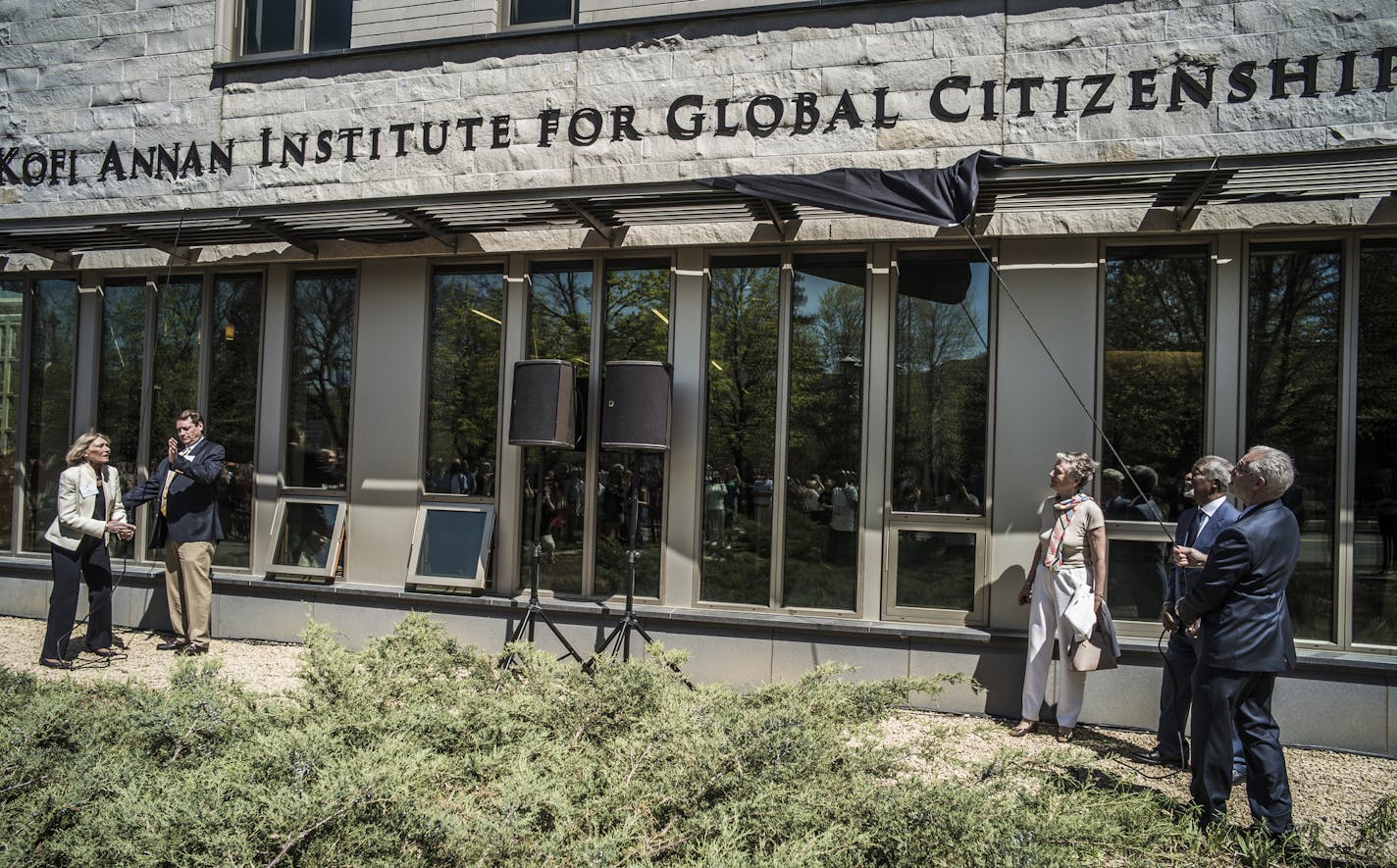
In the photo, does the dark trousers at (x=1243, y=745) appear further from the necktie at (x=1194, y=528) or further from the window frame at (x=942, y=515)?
the window frame at (x=942, y=515)

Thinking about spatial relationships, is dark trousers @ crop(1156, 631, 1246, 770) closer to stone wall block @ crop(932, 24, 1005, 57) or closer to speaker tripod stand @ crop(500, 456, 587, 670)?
speaker tripod stand @ crop(500, 456, 587, 670)

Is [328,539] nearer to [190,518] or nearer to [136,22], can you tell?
[190,518]

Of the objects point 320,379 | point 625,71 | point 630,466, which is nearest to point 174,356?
point 320,379

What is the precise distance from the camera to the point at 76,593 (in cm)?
698

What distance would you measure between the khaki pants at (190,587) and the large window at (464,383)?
184 centimetres

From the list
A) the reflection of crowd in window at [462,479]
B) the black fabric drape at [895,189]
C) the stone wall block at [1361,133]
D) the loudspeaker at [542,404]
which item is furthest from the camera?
the reflection of crowd in window at [462,479]

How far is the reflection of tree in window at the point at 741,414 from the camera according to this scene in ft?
22.6

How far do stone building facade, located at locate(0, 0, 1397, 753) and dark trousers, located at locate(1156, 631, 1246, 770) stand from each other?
569mm

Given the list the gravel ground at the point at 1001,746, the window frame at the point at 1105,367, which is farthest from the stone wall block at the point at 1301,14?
the gravel ground at the point at 1001,746

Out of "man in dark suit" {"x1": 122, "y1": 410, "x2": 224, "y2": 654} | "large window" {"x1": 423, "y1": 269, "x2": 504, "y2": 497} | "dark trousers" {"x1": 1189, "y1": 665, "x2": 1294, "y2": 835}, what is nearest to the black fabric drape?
"large window" {"x1": 423, "y1": 269, "x2": 504, "y2": 497}

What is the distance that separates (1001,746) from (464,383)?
5077 mm

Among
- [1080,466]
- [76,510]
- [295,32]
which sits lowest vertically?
[76,510]

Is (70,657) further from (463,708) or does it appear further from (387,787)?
(387,787)

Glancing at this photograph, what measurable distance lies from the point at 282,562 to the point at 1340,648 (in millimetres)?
7703
